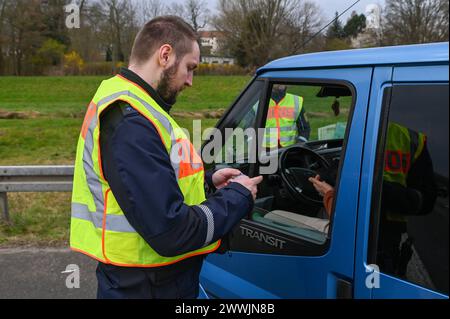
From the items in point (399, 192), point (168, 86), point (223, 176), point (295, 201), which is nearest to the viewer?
point (399, 192)

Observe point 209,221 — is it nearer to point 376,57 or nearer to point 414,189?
point 414,189

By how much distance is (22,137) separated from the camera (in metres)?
9.30

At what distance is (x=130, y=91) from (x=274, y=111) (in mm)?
1100

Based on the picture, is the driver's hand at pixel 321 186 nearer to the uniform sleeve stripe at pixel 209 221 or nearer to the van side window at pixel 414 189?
the van side window at pixel 414 189

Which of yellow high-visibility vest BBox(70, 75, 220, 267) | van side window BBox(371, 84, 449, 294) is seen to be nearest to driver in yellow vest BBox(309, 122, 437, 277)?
van side window BBox(371, 84, 449, 294)

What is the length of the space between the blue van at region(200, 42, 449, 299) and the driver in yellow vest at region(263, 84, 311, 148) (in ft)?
0.52

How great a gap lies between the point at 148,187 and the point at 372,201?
2.56 feet

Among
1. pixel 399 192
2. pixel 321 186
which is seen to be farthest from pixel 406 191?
pixel 321 186

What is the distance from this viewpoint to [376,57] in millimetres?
1562

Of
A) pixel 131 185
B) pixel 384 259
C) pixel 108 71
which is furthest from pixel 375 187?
pixel 108 71

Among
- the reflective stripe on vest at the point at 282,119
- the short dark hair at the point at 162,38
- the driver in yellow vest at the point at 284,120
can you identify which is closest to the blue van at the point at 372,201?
the driver in yellow vest at the point at 284,120

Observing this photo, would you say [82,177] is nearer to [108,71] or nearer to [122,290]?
[122,290]

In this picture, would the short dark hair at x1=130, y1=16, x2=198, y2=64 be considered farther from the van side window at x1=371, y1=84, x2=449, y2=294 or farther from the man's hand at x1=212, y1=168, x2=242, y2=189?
the van side window at x1=371, y1=84, x2=449, y2=294

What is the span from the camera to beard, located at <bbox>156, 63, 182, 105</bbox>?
163 centimetres
